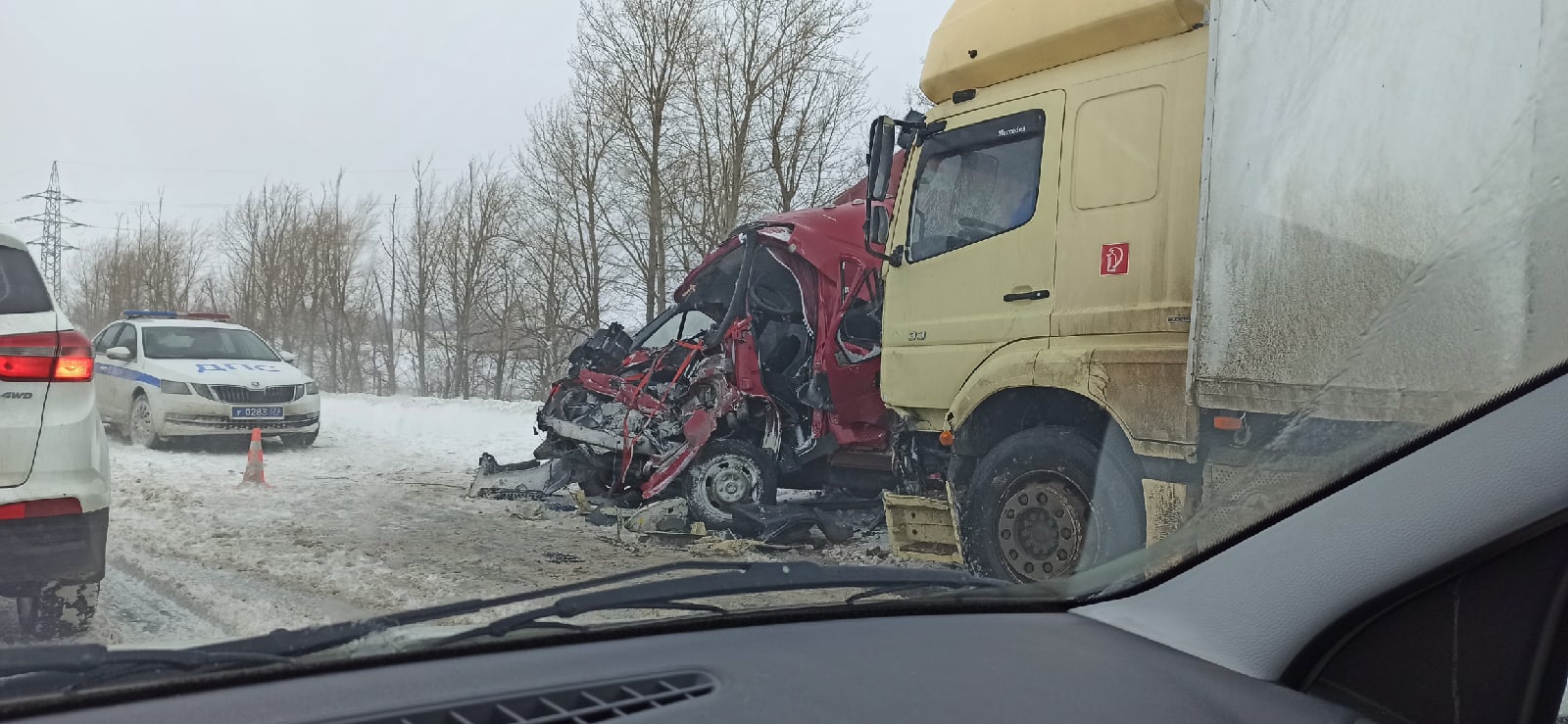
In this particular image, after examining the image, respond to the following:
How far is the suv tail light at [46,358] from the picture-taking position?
3.11 metres

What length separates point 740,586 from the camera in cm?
210

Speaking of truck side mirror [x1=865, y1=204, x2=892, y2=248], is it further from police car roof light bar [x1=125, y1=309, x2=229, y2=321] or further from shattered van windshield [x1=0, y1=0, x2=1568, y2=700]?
police car roof light bar [x1=125, y1=309, x2=229, y2=321]

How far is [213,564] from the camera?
4.59 m

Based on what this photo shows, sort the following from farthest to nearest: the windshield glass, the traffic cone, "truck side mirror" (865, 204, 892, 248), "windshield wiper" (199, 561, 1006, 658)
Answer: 1. the windshield glass
2. the traffic cone
3. "truck side mirror" (865, 204, 892, 248)
4. "windshield wiper" (199, 561, 1006, 658)

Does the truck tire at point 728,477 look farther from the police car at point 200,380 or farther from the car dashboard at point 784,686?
the car dashboard at point 784,686

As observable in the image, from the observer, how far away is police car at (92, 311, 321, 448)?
24.7 feet

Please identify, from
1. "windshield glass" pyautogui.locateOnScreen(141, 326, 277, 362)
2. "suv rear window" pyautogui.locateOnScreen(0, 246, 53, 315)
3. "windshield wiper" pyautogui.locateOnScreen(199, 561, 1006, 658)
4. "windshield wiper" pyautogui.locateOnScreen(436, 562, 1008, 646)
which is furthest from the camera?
"windshield glass" pyautogui.locateOnScreen(141, 326, 277, 362)

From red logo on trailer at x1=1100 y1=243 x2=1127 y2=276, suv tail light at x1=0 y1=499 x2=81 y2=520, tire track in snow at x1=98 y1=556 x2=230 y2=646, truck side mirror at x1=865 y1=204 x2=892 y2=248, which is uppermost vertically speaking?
truck side mirror at x1=865 y1=204 x2=892 y2=248

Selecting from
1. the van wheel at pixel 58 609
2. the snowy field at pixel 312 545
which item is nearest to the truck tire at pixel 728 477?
the snowy field at pixel 312 545

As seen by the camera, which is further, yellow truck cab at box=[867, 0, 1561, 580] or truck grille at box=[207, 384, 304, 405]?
truck grille at box=[207, 384, 304, 405]

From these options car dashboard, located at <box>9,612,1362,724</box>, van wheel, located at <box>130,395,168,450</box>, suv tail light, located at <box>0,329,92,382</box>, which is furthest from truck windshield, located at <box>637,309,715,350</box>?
car dashboard, located at <box>9,612,1362,724</box>

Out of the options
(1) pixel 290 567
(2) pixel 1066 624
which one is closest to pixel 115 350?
(1) pixel 290 567

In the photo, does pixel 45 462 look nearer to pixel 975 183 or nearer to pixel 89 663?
pixel 89 663

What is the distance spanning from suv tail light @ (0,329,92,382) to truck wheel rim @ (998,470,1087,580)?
12.1 ft
